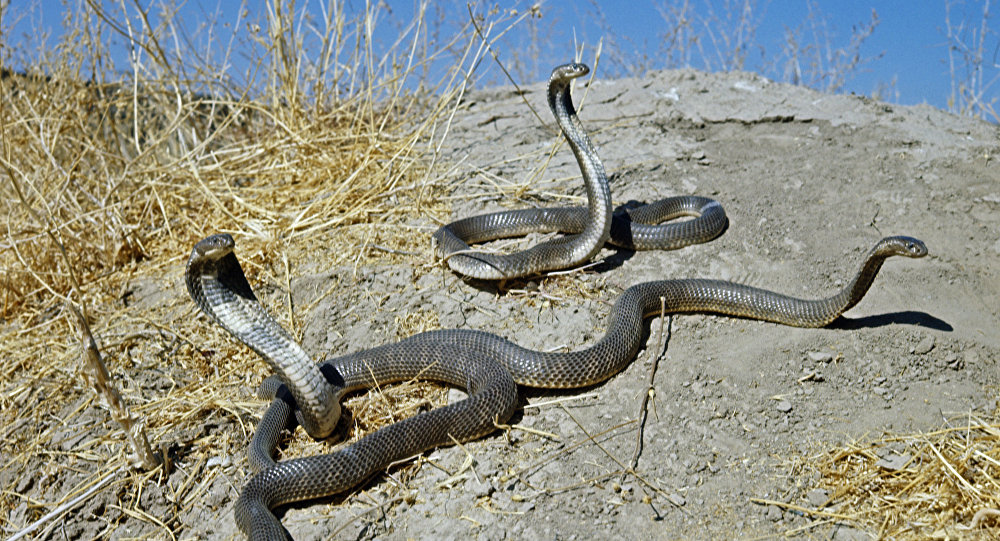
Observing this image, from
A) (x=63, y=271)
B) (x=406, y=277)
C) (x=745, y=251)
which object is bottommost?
(x=745, y=251)

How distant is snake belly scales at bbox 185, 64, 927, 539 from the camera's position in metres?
3.79

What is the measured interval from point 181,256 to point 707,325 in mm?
5207

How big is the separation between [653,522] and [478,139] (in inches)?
247

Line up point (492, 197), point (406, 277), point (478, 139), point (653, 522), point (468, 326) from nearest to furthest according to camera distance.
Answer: point (653, 522)
point (468, 326)
point (406, 277)
point (492, 197)
point (478, 139)

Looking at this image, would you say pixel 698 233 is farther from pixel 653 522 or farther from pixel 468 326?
pixel 653 522

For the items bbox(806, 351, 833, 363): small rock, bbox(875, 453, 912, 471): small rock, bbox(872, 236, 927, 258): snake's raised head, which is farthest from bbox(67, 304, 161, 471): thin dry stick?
bbox(872, 236, 927, 258): snake's raised head

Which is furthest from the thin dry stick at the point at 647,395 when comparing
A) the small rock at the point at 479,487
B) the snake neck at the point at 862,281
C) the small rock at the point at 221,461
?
the small rock at the point at 221,461

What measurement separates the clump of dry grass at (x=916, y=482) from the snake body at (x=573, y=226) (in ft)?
8.40

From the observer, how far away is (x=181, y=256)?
23.1 ft

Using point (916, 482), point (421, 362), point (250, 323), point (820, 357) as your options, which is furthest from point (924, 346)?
point (250, 323)

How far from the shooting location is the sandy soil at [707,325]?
3791 mm

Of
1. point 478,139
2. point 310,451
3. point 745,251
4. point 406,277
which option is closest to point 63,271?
point 406,277

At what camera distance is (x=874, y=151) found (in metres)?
7.49

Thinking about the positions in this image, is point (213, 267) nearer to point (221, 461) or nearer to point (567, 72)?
point (221, 461)
